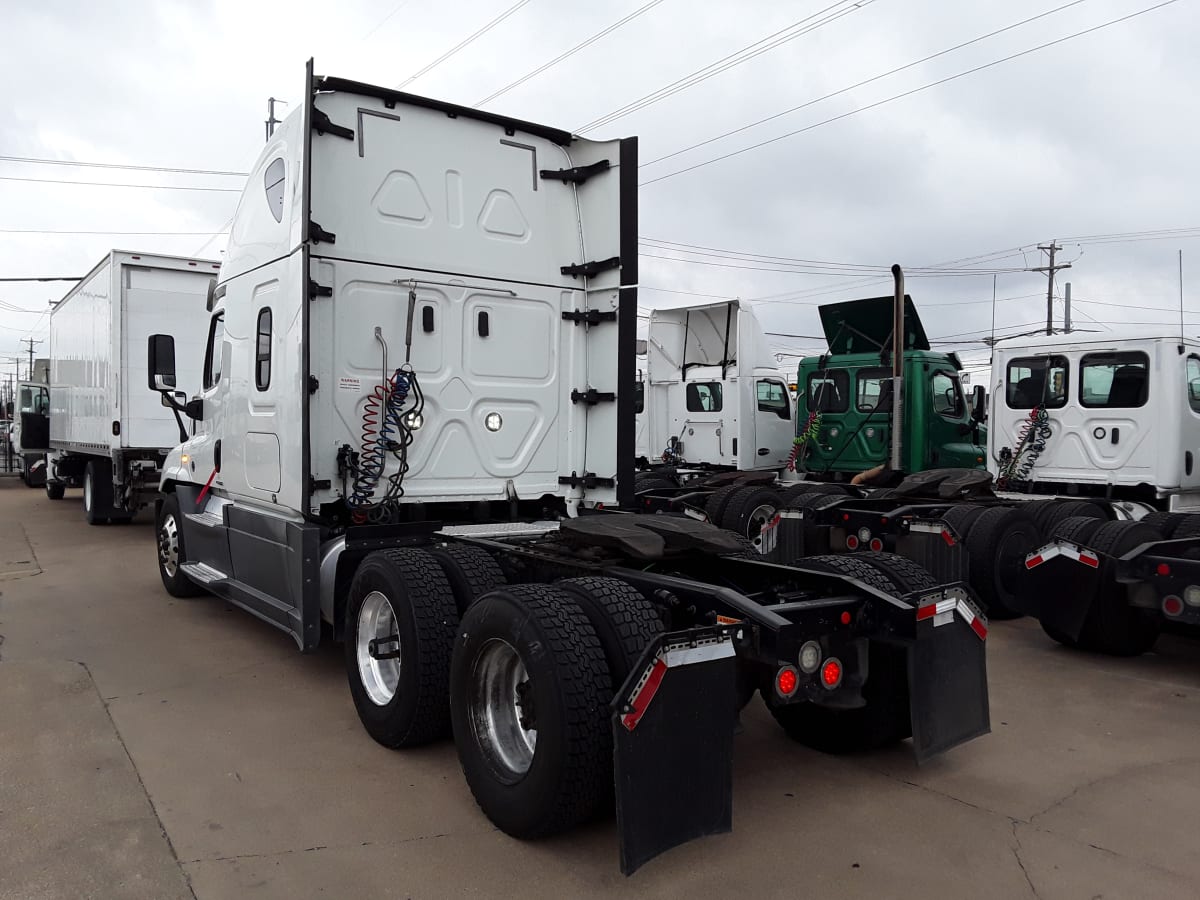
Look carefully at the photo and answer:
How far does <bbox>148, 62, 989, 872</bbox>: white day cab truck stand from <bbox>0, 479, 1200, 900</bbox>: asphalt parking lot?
249 mm

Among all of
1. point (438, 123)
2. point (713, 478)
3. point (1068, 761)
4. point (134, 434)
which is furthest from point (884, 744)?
point (134, 434)

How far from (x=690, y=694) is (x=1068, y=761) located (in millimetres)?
2511

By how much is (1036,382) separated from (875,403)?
7.68 feet

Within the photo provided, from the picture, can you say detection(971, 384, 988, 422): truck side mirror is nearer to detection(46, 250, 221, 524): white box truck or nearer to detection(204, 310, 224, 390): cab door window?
detection(204, 310, 224, 390): cab door window

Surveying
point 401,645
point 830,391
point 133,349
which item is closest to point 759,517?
point 830,391

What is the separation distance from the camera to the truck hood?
37.7ft

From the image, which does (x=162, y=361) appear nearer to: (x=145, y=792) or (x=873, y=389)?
(x=145, y=792)

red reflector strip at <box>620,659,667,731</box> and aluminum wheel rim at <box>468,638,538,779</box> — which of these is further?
aluminum wheel rim at <box>468,638,538,779</box>

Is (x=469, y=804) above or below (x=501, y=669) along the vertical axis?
A: below

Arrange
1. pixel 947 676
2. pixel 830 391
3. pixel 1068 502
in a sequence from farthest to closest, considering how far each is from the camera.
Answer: pixel 830 391
pixel 1068 502
pixel 947 676

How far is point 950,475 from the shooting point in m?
8.92

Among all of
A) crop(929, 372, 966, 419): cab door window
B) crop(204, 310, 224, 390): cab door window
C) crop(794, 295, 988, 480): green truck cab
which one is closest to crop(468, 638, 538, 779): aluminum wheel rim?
crop(204, 310, 224, 390): cab door window

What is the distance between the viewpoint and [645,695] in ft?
10.0

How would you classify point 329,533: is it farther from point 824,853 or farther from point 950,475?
point 950,475
